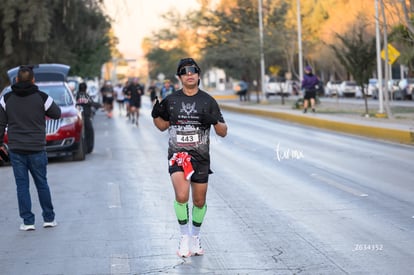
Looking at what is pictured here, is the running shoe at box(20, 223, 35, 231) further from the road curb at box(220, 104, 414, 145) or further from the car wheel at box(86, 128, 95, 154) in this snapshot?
the road curb at box(220, 104, 414, 145)

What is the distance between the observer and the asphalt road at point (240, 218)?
755 centimetres

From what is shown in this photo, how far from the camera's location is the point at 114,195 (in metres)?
12.5

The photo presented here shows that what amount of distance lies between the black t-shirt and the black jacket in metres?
2.36

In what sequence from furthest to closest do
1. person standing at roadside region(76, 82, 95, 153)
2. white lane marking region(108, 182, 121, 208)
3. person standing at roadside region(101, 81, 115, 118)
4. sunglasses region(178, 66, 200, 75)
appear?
person standing at roadside region(101, 81, 115, 118), person standing at roadside region(76, 82, 95, 153), white lane marking region(108, 182, 121, 208), sunglasses region(178, 66, 200, 75)

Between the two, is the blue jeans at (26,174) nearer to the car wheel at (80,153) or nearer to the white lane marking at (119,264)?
the white lane marking at (119,264)

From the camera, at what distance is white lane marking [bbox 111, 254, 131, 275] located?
726 cm

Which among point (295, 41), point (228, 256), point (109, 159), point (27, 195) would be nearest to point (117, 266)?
point (228, 256)

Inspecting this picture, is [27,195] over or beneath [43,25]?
beneath

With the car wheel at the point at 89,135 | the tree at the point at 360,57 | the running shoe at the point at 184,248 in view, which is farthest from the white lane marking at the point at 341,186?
the tree at the point at 360,57

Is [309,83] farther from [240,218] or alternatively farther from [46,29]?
[240,218]

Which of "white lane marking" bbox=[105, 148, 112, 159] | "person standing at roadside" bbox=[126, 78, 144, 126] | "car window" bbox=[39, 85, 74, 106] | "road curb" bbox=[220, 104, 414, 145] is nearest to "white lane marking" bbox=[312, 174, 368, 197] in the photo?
"white lane marking" bbox=[105, 148, 112, 159]

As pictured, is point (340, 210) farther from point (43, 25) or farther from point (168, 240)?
point (43, 25)

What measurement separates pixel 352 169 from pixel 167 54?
98999mm

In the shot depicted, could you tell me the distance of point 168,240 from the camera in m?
8.73
